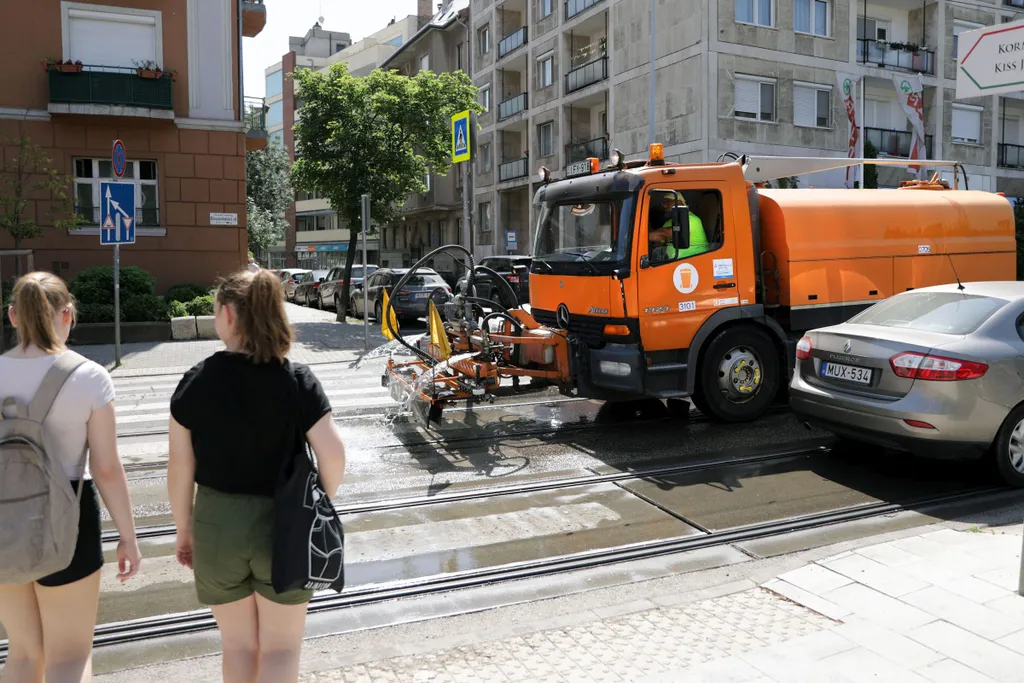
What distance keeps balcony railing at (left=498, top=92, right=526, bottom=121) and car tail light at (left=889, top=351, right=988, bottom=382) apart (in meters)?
35.7

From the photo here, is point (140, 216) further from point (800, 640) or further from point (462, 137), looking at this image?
point (800, 640)

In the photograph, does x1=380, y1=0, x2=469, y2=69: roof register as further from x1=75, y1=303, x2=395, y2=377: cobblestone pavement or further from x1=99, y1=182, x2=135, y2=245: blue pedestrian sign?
x1=99, y1=182, x2=135, y2=245: blue pedestrian sign

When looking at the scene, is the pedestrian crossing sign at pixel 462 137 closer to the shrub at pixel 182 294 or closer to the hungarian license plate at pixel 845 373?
the shrub at pixel 182 294

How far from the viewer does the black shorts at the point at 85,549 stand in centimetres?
299

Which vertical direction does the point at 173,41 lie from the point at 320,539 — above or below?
above

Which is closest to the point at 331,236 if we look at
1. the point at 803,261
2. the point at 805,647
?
the point at 803,261

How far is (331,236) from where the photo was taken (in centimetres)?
7481

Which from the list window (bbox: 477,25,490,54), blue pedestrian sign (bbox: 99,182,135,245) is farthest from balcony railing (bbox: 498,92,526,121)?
blue pedestrian sign (bbox: 99,182,135,245)

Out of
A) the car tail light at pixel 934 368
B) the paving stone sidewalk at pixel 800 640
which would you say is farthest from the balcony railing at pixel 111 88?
the paving stone sidewalk at pixel 800 640

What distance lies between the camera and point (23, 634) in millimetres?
3016

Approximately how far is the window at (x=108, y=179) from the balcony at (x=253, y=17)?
5299 millimetres

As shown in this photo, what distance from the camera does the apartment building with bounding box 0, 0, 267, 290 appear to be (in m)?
20.0

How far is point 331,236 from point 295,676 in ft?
244

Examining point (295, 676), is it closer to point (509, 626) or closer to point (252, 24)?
point (509, 626)
